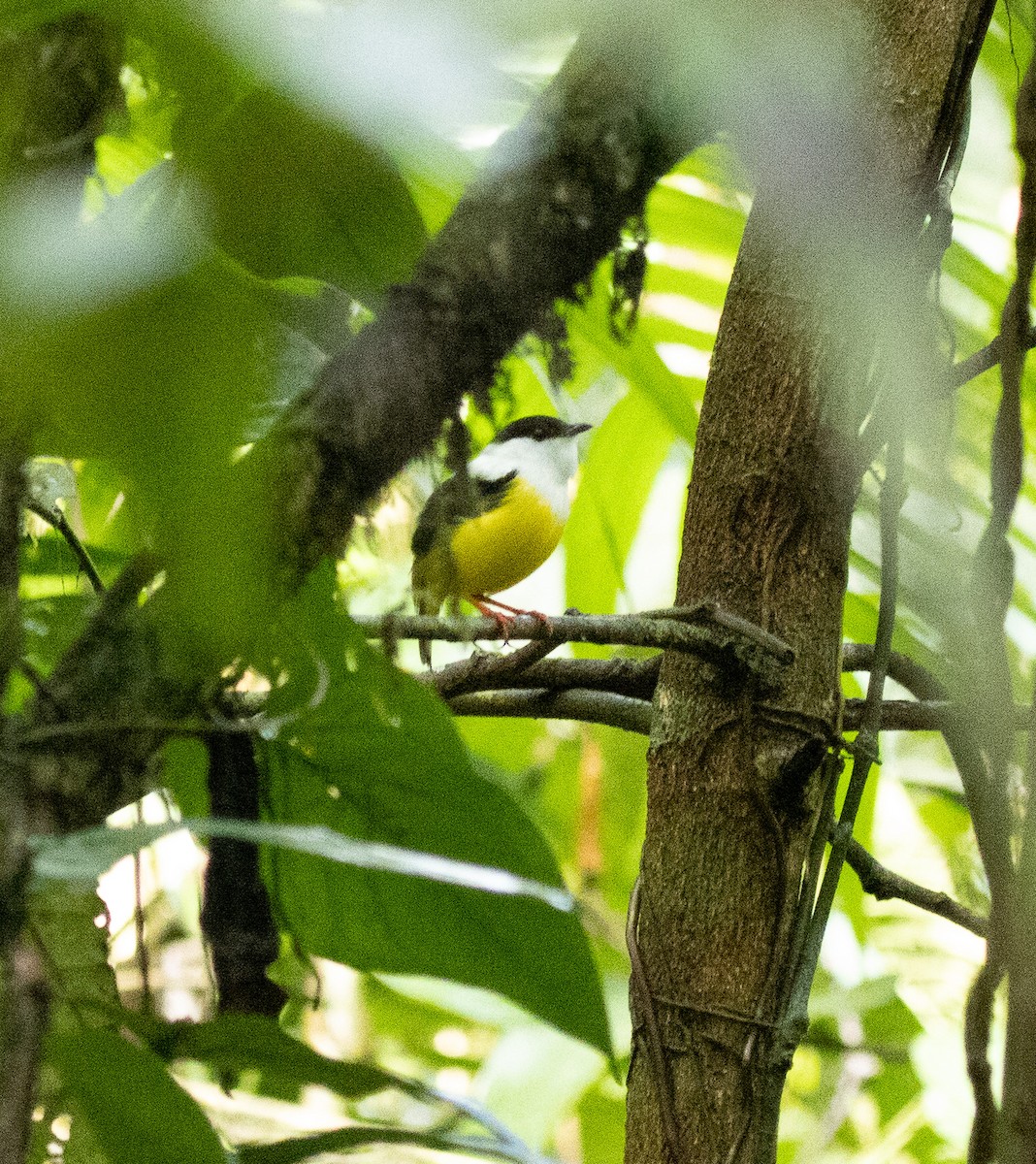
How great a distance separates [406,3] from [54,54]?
0.15 metres

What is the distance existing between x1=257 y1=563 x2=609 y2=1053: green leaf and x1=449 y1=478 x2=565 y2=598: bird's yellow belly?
1.19 metres

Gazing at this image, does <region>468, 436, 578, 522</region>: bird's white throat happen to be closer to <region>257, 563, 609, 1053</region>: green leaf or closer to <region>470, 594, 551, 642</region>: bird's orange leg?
<region>470, 594, 551, 642</region>: bird's orange leg

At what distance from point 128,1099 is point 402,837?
0.42ft

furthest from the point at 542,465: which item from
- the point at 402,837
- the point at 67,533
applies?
the point at 402,837

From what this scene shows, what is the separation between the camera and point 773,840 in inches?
27.4

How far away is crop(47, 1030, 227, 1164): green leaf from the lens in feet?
1.19

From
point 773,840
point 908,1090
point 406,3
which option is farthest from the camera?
point 908,1090

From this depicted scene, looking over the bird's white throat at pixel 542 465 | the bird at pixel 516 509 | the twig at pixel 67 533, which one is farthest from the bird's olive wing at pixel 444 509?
the bird's white throat at pixel 542 465

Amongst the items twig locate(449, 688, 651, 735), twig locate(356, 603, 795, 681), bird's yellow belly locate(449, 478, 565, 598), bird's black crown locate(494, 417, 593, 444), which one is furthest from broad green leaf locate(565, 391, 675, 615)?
bird's black crown locate(494, 417, 593, 444)

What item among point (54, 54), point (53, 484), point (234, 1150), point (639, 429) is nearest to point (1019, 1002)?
point (234, 1150)

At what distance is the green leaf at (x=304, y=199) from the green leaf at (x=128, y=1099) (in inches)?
9.6

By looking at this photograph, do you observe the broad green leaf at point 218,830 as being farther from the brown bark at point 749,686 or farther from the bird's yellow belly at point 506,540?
the bird's yellow belly at point 506,540

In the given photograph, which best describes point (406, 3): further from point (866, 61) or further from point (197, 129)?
point (866, 61)

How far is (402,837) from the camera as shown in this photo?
0.45 m
